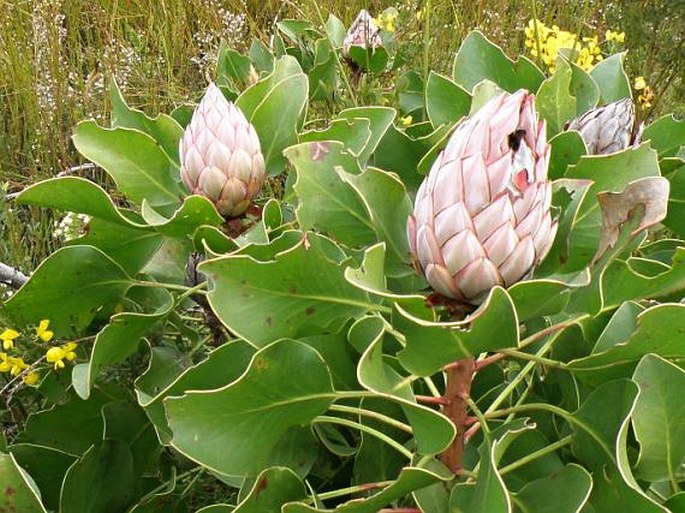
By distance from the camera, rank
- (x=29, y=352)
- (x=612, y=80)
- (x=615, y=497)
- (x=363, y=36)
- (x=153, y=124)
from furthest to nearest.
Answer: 1. (x=363, y=36)
2. (x=29, y=352)
3. (x=612, y=80)
4. (x=153, y=124)
5. (x=615, y=497)

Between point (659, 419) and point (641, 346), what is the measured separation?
7 centimetres

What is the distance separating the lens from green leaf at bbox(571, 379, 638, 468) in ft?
2.77

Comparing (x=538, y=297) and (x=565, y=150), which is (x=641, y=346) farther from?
(x=565, y=150)

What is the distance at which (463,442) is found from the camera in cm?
95

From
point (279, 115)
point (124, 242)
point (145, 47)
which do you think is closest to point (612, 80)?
point (279, 115)

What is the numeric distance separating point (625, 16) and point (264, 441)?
3.02 metres

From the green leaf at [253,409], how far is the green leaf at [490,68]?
0.59 meters

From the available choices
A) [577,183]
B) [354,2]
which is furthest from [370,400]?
[354,2]

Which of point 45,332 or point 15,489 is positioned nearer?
point 15,489

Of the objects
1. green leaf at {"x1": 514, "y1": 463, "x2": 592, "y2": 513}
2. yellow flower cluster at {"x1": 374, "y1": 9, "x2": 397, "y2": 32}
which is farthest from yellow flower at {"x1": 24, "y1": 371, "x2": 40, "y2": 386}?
yellow flower cluster at {"x1": 374, "y1": 9, "x2": 397, "y2": 32}

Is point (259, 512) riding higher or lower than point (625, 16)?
higher

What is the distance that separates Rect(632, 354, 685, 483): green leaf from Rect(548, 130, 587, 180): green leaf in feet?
0.98

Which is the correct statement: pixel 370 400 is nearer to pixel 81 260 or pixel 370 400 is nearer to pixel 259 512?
pixel 259 512

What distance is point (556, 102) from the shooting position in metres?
1.13
